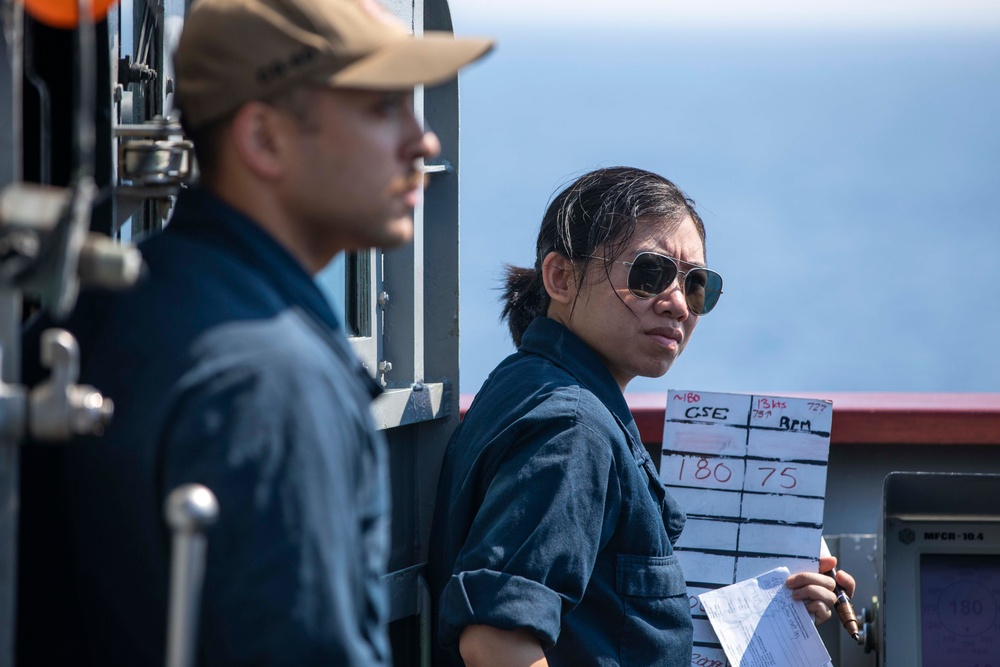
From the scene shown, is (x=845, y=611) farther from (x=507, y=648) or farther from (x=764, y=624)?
(x=507, y=648)

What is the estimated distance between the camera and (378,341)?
267 cm

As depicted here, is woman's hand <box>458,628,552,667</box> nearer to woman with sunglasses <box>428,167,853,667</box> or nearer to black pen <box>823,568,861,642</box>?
woman with sunglasses <box>428,167,853,667</box>

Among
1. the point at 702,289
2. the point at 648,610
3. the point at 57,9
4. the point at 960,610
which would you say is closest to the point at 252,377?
the point at 57,9

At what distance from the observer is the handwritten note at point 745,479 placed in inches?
101

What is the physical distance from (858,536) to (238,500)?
7.76ft

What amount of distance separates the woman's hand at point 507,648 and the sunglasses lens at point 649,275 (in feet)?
2.42

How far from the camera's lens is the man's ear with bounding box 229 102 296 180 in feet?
3.85

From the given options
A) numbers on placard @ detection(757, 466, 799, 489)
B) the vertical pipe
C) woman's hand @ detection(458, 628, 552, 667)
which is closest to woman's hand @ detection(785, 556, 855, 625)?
numbers on placard @ detection(757, 466, 799, 489)

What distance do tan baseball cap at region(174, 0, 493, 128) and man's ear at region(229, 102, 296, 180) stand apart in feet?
0.05

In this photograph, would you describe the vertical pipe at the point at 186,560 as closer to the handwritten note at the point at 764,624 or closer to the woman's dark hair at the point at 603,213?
the woman's dark hair at the point at 603,213

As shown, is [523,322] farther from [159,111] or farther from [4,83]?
[4,83]

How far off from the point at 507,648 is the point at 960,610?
1388 millimetres

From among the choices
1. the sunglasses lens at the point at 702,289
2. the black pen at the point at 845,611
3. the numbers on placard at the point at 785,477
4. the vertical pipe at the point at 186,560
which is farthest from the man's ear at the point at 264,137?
the black pen at the point at 845,611

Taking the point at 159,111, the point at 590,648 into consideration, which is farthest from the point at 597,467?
the point at 159,111
